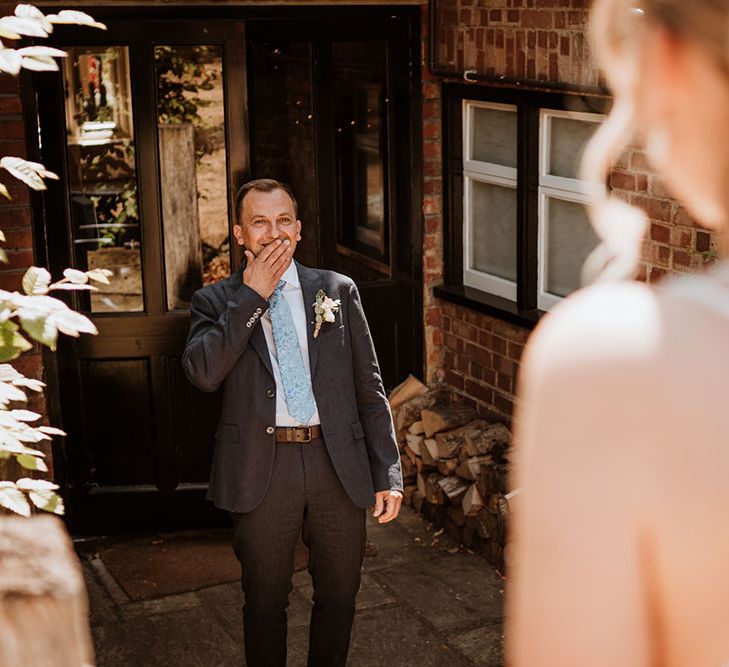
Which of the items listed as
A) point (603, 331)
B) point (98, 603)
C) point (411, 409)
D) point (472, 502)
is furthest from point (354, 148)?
point (603, 331)

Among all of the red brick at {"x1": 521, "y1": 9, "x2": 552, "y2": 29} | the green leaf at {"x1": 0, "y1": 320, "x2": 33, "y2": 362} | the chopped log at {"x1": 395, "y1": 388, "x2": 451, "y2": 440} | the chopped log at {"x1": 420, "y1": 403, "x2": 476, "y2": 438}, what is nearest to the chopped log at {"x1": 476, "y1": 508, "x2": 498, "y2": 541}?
the chopped log at {"x1": 420, "y1": 403, "x2": 476, "y2": 438}

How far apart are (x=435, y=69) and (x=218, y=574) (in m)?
2.78

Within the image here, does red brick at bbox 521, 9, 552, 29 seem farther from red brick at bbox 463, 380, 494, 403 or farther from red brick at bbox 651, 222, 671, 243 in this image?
red brick at bbox 463, 380, 494, 403

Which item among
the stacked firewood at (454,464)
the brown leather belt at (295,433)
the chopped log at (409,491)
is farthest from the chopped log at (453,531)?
the brown leather belt at (295,433)

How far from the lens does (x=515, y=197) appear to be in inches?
237

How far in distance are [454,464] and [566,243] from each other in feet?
4.07

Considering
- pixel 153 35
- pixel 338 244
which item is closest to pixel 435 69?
pixel 338 244

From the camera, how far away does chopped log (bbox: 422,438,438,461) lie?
19.9 ft

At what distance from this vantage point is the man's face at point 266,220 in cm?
442

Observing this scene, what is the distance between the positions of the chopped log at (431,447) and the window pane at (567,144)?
151cm

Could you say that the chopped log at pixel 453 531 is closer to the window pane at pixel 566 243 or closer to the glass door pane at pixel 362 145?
the window pane at pixel 566 243

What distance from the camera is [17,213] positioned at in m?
5.06

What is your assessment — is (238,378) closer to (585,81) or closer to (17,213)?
(17,213)

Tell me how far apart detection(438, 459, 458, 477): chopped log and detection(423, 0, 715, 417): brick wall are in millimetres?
387
